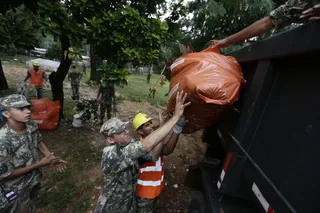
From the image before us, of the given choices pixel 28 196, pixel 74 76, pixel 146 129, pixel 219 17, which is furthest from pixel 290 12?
pixel 74 76

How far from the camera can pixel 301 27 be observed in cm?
84

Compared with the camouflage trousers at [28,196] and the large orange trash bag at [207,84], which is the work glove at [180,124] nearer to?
the large orange trash bag at [207,84]

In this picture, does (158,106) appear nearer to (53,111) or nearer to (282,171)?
(53,111)

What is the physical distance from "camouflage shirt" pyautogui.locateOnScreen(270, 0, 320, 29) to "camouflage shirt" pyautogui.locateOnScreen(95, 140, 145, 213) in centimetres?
130

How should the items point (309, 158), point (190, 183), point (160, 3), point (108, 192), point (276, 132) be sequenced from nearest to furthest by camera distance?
point (309, 158)
point (276, 132)
point (108, 192)
point (190, 183)
point (160, 3)

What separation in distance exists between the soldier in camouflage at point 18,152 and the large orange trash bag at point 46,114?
2264 millimetres

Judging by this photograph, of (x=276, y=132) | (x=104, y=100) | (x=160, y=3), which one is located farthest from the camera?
(x=104, y=100)

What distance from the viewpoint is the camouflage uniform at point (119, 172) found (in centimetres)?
146

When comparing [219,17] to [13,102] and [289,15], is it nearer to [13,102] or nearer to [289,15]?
[289,15]

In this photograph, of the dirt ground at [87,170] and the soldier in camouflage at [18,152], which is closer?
the soldier in camouflage at [18,152]

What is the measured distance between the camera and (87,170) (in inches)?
125

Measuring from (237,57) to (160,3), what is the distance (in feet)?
7.46

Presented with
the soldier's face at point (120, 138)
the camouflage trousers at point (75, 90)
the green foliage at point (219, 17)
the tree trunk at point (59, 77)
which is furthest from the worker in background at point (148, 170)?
the camouflage trousers at point (75, 90)

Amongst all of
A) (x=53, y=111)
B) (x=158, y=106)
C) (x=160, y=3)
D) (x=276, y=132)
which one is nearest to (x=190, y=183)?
(x=276, y=132)
